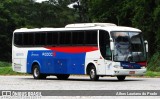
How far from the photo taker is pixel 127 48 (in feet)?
107

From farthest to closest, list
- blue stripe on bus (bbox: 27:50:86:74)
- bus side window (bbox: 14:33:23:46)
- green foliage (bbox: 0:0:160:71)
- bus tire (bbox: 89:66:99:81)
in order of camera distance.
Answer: green foliage (bbox: 0:0:160:71), bus side window (bbox: 14:33:23:46), blue stripe on bus (bbox: 27:50:86:74), bus tire (bbox: 89:66:99:81)

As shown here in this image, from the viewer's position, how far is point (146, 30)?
5828 cm

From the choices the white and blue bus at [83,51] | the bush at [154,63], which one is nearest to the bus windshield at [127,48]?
the white and blue bus at [83,51]

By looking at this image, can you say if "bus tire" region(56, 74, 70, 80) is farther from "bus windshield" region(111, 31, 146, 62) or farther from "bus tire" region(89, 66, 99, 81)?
"bus windshield" region(111, 31, 146, 62)

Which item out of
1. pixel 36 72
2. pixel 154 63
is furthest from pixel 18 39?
pixel 154 63

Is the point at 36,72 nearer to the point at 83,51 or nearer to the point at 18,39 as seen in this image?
the point at 18,39

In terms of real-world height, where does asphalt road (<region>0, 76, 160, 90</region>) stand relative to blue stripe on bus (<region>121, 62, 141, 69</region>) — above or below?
below

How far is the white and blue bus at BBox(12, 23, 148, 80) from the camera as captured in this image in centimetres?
3241

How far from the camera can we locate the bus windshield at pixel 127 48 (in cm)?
3234

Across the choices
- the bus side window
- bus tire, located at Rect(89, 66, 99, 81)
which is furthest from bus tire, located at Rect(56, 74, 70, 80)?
bus tire, located at Rect(89, 66, 99, 81)

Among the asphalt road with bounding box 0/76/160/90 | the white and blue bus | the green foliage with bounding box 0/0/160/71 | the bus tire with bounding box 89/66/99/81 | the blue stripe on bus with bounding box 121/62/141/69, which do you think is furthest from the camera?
the green foliage with bounding box 0/0/160/71

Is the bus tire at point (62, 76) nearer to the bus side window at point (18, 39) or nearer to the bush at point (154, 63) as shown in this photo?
the bus side window at point (18, 39)

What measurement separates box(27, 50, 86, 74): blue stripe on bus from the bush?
52.6ft

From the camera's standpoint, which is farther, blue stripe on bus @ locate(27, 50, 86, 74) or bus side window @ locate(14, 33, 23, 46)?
bus side window @ locate(14, 33, 23, 46)
